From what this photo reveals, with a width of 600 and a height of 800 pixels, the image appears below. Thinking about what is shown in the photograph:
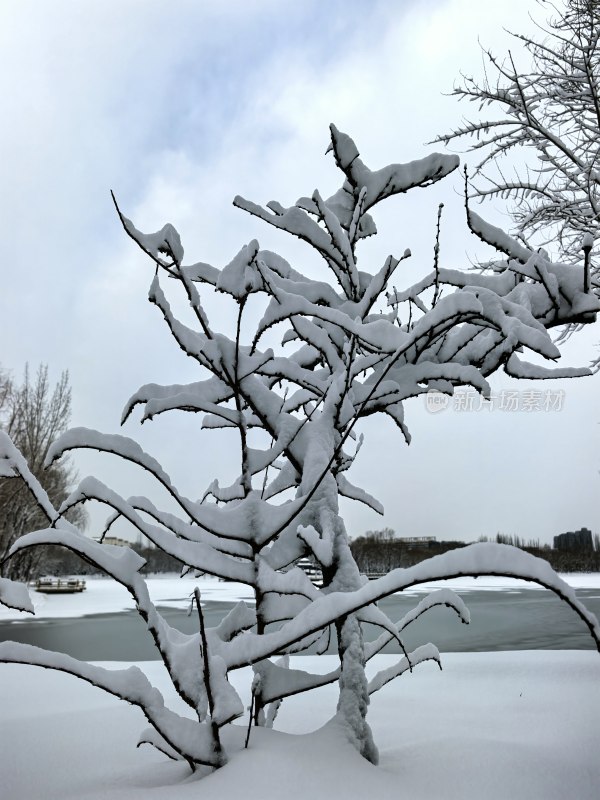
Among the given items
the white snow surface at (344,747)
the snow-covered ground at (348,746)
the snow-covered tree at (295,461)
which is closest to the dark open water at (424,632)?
the snow-covered ground at (348,746)

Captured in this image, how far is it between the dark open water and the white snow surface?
2.58 metres

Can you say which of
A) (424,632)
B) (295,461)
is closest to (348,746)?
(295,461)

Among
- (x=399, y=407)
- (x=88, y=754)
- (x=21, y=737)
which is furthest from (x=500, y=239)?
(x=21, y=737)

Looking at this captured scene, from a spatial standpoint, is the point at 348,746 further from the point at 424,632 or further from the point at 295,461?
the point at 424,632

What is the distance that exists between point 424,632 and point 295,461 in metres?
7.63

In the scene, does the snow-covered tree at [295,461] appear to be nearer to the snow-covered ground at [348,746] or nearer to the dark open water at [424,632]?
the snow-covered ground at [348,746]

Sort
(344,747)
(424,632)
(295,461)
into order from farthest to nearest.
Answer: (424,632), (295,461), (344,747)

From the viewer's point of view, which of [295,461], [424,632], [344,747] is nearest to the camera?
[344,747]

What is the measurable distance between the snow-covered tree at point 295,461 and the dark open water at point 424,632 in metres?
5.35

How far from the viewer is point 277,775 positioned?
49.6 inches

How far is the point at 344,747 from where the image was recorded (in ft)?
4.82

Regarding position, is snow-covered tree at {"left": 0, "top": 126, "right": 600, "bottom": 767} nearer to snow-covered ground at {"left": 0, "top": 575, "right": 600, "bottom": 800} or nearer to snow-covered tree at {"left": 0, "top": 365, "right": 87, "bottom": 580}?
snow-covered ground at {"left": 0, "top": 575, "right": 600, "bottom": 800}

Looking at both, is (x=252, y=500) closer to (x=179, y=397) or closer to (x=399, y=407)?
(x=179, y=397)

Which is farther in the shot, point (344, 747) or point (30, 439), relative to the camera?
point (30, 439)
